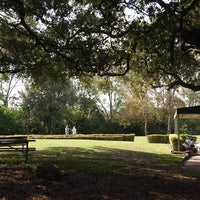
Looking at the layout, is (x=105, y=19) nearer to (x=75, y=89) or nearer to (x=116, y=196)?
(x=116, y=196)

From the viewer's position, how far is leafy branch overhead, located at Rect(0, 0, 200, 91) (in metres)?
12.8

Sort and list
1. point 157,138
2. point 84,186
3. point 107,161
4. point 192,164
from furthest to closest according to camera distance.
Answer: point 157,138
point 192,164
point 107,161
point 84,186

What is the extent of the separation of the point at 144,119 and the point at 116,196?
43597 millimetres

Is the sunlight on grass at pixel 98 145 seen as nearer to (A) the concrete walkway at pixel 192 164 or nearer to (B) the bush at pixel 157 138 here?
(A) the concrete walkway at pixel 192 164

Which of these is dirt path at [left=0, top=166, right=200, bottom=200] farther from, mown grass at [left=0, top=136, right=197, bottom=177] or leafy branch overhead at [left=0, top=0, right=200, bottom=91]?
leafy branch overhead at [left=0, top=0, right=200, bottom=91]

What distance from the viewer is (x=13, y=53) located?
699 inches

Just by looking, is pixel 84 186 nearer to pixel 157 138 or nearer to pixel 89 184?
pixel 89 184

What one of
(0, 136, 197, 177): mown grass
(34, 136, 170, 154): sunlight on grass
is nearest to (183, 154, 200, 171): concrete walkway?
(0, 136, 197, 177): mown grass

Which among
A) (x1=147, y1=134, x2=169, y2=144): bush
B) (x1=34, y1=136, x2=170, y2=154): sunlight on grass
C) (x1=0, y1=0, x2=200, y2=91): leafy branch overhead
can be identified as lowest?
(x1=34, y1=136, x2=170, y2=154): sunlight on grass

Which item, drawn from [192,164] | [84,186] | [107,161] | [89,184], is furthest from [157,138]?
[84,186]

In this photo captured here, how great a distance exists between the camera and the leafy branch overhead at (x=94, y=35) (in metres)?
12.8

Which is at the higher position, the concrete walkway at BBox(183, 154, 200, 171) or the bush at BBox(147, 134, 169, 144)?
the bush at BBox(147, 134, 169, 144)

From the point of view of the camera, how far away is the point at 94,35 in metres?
15.2

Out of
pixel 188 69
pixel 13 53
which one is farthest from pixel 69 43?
pixel 188 69
